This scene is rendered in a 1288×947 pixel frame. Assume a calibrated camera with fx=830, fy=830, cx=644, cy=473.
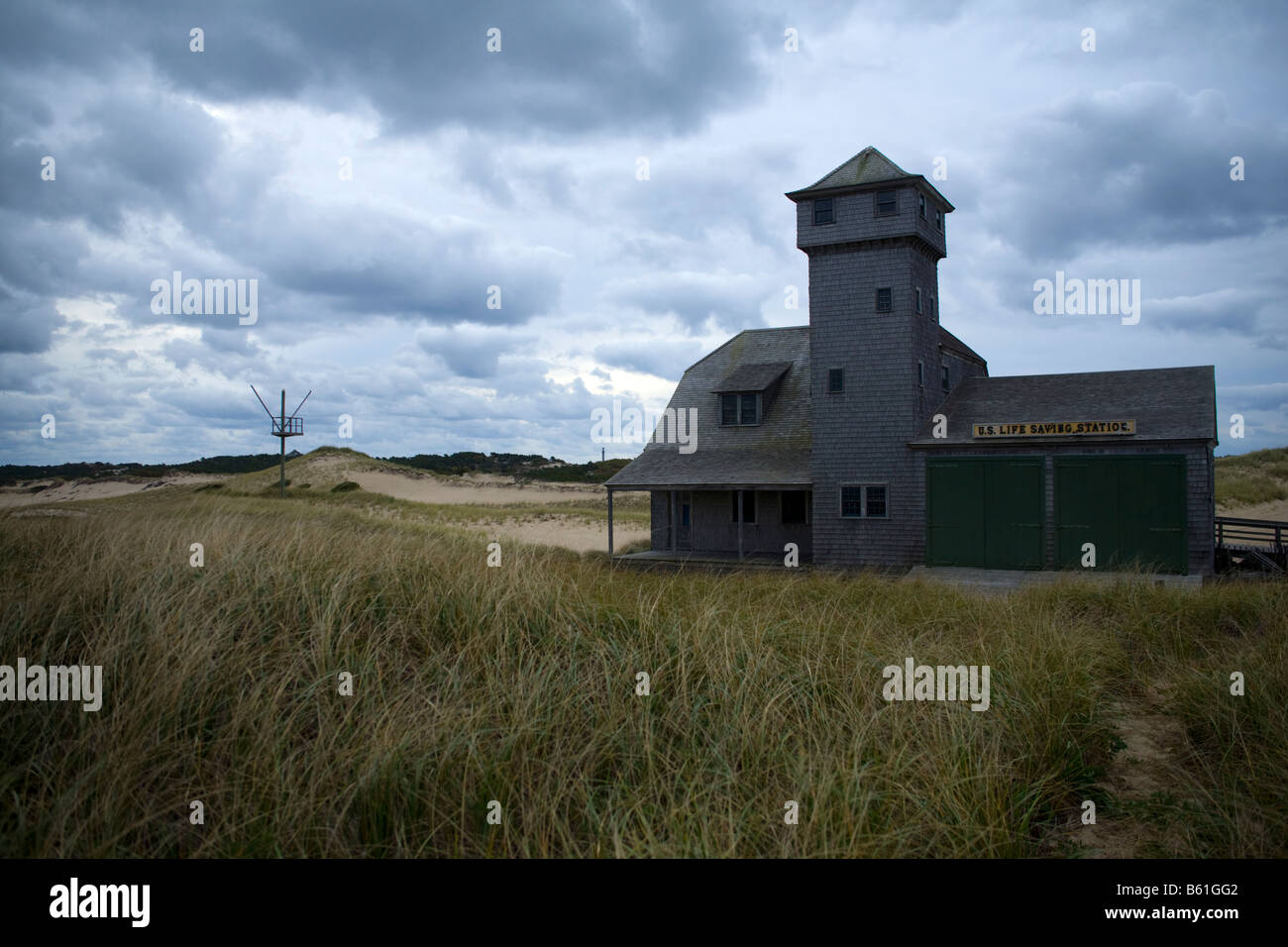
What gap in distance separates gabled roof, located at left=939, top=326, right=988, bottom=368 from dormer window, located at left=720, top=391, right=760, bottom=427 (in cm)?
600

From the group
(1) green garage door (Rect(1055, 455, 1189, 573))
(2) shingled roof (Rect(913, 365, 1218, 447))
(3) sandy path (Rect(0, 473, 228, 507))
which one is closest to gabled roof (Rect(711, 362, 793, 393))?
(2) shingled roof (Rect(913, 365, 1218, 447))

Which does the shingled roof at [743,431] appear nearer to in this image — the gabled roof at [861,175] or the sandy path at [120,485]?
the gabled roof at [861,175]

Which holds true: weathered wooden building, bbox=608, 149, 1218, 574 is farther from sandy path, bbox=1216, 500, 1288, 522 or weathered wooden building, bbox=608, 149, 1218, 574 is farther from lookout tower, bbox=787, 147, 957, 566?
sandy path, bbox=1216, 500, 1288, 522

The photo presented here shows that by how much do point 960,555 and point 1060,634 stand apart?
13445 millimetres

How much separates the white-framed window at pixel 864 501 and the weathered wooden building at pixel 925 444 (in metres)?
0.04

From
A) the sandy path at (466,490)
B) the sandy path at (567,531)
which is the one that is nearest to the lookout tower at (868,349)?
the sandy path at (567,531)

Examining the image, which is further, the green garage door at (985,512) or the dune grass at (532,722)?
the green garage door at (985,512)

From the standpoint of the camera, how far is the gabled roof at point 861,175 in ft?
74.8

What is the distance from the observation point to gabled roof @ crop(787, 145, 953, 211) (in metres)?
22.8

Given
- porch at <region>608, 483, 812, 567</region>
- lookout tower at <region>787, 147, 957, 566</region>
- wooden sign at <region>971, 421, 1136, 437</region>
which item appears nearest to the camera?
wooden sign at <region>971, 421, 1136, 437</region>

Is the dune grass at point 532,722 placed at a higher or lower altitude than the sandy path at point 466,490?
lower
